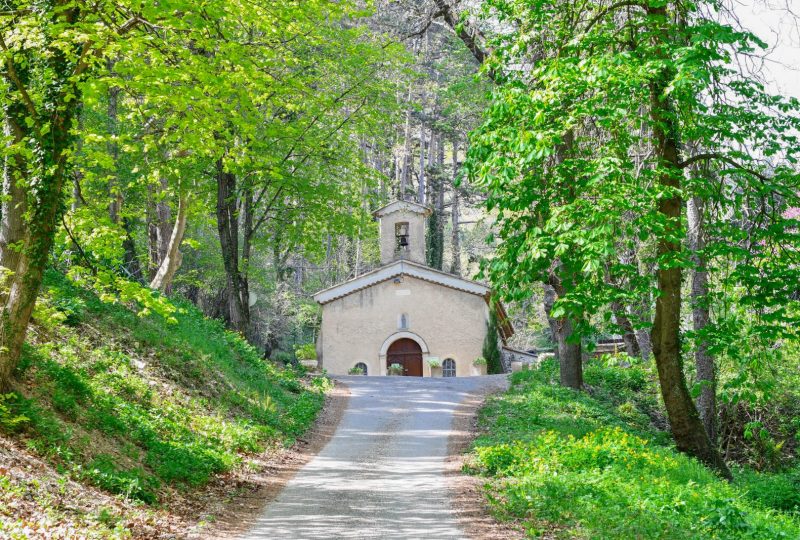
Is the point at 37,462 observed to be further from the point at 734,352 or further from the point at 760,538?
the point at 734,352

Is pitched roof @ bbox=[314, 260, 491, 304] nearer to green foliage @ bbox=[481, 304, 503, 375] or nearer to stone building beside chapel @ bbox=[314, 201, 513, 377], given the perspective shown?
stone building beside chapel @ bbox=[314, 201, 513, 377]

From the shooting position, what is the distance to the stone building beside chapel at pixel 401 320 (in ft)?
108

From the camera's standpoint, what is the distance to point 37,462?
7.94 meters

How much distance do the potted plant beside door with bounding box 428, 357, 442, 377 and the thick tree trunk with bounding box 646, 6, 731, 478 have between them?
66.7 ft

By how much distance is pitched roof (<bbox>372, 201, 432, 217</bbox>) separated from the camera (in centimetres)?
3378

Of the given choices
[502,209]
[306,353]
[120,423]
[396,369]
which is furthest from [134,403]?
[306,353]

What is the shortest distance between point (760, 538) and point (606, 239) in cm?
347

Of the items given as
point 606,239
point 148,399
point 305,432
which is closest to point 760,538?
point 606,239

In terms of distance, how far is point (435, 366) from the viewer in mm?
32625

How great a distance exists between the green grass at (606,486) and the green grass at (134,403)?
4196 millimetres

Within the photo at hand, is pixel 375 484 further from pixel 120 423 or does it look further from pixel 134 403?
pixel 134 403

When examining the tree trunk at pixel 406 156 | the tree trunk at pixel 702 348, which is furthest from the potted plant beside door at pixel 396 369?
the tree trunk at pixel 702 348

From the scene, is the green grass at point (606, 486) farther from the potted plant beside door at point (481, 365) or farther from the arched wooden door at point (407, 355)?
the arched wooden door at point (407, 355)

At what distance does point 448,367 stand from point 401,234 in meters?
6.50
